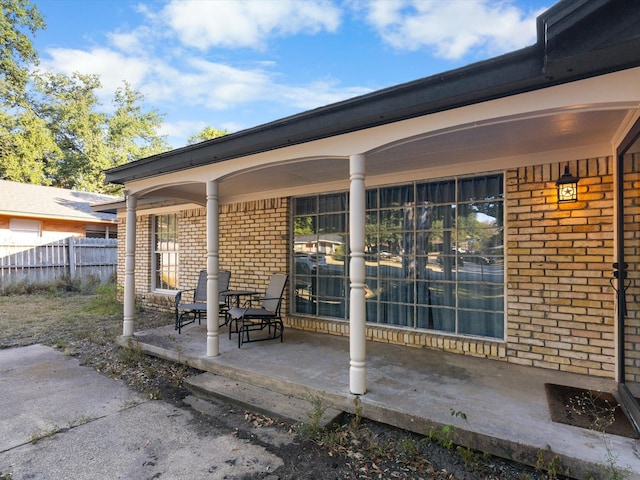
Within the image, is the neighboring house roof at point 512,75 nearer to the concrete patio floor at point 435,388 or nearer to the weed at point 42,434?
the concrete patio floor at point 435,388

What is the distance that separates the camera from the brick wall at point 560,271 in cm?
338

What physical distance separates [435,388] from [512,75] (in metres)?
2.54

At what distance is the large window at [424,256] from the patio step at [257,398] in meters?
1.99

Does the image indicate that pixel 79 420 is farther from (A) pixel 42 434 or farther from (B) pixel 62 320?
(B) pixel 62 320

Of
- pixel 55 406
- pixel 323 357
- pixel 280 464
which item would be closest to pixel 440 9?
pixel 323 357

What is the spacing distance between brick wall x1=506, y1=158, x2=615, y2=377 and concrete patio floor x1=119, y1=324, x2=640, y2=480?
0.22 meters

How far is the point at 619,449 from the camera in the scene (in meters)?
2.20

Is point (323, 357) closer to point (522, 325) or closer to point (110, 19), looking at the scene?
point (522, 325)

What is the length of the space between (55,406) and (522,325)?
15.6 ft

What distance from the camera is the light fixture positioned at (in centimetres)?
343

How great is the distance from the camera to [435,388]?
10.3 ft

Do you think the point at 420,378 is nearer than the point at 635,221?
No

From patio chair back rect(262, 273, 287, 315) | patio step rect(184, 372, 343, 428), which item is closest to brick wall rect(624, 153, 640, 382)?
patio step rect(184, 372, 343, 428)

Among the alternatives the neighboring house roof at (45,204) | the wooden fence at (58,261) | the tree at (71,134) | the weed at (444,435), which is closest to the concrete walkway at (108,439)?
the weed at (444,435)
